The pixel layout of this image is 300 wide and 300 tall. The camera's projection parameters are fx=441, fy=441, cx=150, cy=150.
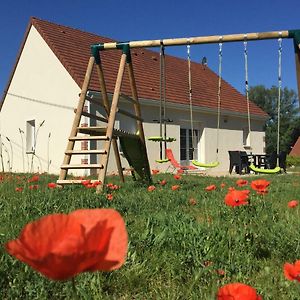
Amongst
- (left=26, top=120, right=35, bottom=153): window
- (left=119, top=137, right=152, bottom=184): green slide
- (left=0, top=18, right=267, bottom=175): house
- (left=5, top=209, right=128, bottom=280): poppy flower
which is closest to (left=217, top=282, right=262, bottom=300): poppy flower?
(left=5, top=209, right=128, bottom=280): poppy flower

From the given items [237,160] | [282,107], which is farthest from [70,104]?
[282,107]

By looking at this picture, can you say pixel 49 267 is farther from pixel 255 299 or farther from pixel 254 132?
pixel 254 132

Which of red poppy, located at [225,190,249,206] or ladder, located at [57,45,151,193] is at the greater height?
ladder, located at [57,45,151,193]

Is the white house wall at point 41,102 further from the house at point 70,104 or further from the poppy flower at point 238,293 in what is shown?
the poppy flower at point 238,293

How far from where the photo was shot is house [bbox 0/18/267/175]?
54.6 ft

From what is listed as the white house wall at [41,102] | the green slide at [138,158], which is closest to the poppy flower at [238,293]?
the green slide at [138,158]

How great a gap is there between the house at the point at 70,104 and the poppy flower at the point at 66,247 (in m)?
14.7

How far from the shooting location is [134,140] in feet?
25.2

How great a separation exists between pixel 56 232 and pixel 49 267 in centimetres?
5

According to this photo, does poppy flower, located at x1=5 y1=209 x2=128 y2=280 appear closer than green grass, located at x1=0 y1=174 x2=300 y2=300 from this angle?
Yes

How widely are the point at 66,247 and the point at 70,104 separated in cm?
1608

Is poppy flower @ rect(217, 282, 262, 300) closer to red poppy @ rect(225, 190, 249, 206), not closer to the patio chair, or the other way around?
red poppy @ rect(225, 190, 249, 206)

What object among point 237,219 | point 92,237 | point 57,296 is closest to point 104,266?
point 92,237

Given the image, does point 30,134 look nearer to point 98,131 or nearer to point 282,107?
point 98,131
